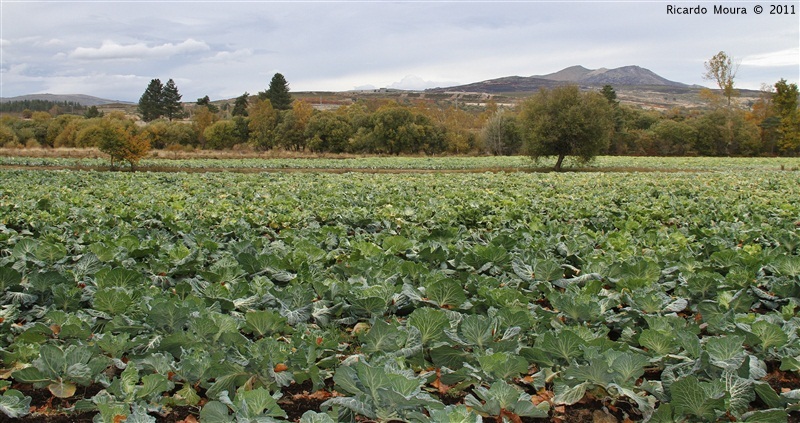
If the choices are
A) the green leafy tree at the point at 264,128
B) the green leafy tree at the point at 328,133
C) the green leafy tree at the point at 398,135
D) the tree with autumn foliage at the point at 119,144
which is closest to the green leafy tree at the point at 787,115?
the green leafy tree at the point at 398,135

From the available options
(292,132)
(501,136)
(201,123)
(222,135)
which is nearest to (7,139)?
(222,135)

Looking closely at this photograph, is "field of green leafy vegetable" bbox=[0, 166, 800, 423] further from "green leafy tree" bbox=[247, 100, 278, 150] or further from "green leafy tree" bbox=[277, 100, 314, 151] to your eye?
"green leafy tree" bbox=[247, 100, 278, 150]

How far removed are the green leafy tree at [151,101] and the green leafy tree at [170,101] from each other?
0.76 m

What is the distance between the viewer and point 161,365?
10.2 feet

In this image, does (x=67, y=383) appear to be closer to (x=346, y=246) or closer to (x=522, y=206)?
(x=346, y=246)

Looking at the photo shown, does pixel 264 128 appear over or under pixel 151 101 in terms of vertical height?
under

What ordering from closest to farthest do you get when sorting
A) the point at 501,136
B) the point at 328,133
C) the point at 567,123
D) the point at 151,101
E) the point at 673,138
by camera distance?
1. the point at 567,123
2. the point at 673,138
3. the point at 501,136
4. the point at 328,133
5. the point at 151,101

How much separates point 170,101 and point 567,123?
10686cm

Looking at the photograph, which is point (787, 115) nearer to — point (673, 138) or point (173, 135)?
point (673, 138)

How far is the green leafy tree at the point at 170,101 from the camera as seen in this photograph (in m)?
122

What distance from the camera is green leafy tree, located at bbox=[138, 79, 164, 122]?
12050cm

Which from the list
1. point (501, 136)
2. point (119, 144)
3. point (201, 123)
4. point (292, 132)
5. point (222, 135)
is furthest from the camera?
point (201, 123)

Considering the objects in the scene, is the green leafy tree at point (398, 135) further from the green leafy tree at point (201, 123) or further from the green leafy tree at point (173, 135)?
the green leafy tree at point (201, 123)

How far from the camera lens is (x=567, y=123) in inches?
1586
